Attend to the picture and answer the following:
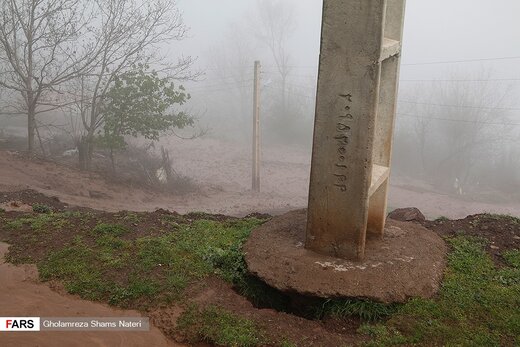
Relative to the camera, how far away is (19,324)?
4.12 meters

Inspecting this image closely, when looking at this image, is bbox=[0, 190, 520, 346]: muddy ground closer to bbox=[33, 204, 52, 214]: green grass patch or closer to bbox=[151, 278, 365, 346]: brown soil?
bbox=[151, 278, 365, 346]: brown soil

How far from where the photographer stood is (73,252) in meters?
5.53

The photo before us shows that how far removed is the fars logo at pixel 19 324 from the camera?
4055 millimetres

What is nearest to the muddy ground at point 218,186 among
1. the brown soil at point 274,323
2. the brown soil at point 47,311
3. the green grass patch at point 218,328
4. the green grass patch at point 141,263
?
the green grass patch at point 141,263

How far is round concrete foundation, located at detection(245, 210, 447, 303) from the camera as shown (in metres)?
4.43

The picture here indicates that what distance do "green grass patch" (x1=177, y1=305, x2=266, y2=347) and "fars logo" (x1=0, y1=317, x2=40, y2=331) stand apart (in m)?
1.40

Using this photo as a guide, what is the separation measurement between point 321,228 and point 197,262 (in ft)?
5.30

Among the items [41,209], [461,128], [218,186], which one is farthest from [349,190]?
[461,128]

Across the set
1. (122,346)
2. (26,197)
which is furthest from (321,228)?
(26,197)

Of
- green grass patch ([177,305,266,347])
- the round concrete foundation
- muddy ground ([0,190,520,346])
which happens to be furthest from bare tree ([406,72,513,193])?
green grass patch ([177,305,266,347])

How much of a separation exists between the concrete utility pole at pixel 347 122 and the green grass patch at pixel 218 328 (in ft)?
4.79

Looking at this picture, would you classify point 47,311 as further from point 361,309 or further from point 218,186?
point 218,186

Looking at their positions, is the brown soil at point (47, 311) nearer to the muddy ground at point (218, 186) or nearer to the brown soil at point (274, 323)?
the brown soil at point (274, 323)

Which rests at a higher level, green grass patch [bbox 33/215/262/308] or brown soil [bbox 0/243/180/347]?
green grass patch [bbox 33/215/262/308]
